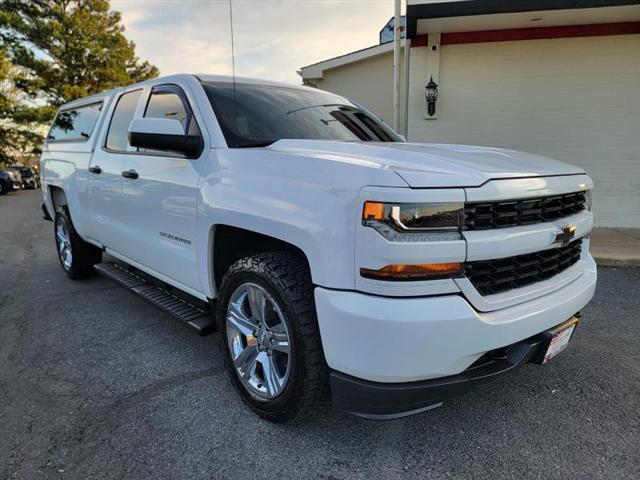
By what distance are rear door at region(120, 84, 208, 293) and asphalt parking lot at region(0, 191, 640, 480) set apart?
2.31 feet

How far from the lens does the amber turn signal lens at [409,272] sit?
5.78 feet

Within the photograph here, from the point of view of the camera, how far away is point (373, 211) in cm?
178

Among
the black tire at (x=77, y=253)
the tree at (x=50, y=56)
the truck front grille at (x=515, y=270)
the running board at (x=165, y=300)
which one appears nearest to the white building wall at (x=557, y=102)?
the black tire at (x=77, y=253)

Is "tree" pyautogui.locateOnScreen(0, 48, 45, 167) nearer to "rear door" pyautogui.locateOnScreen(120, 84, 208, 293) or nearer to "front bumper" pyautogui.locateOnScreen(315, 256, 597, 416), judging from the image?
"rear door" pyautogui.locateOnScreen(120, 84, 208, 293)

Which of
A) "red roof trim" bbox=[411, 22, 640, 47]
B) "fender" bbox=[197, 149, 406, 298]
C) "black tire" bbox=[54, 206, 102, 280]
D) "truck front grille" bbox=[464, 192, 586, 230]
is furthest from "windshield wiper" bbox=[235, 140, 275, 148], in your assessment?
"red roof trim" bbox=[411, 22, 640, 47]

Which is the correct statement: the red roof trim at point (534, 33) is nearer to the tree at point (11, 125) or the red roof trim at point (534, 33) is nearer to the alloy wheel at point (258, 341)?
the alloy wheel at point (258, 341)

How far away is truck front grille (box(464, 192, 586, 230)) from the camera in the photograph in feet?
6.12

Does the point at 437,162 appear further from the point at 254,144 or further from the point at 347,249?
the point at 254,144

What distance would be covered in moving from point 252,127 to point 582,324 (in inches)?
126

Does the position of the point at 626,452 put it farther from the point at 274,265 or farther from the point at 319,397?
the point at 274,265

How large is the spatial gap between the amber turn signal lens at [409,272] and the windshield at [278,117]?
1.33 meters

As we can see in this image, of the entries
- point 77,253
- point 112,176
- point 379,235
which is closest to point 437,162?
point 379,235

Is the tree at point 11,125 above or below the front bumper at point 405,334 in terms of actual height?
above

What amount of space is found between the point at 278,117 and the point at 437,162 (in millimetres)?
1363
